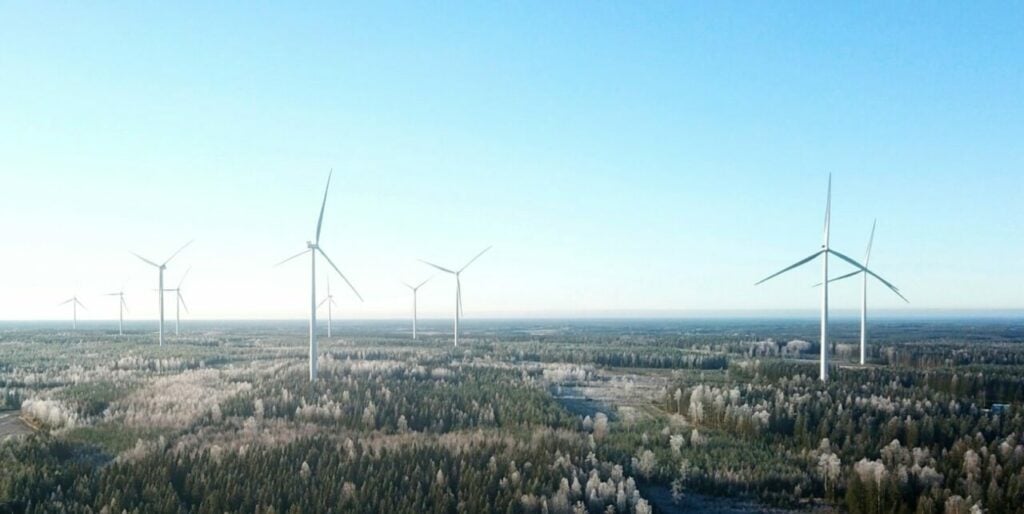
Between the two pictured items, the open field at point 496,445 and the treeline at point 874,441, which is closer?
the open field at point 496,445

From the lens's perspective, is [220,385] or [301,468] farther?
[220,385]

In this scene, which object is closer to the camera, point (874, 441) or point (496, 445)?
point (496, 445)

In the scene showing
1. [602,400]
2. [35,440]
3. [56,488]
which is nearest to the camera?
[56,488]

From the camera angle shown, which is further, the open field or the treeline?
the treeline

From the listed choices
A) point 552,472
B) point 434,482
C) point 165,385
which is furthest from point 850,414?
point 165,385

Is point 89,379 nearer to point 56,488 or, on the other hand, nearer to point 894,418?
point 56,488

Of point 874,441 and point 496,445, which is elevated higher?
point 496,445

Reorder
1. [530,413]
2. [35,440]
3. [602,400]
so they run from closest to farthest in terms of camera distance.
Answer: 1. [35,440]
2. [530,413]
3. [602,400]
